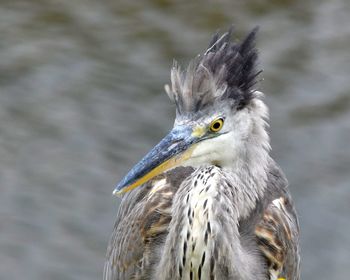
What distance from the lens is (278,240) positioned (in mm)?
6406

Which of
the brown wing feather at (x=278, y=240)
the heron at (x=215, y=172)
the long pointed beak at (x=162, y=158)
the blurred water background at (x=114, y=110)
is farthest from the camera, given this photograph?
the blurred water background at (x=114, y=110)

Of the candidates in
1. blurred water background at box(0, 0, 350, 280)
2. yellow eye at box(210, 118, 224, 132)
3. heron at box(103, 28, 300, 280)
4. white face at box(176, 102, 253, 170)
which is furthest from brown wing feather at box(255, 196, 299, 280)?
blurred water background at box(0, 0, 350, 280)

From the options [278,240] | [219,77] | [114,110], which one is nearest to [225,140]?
[219,77]

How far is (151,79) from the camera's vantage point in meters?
10.2

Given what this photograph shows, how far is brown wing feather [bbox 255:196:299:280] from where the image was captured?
634 cm

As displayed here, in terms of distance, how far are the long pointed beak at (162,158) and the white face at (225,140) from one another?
6 centimetres

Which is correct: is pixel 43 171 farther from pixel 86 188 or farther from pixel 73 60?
pixel 73 60

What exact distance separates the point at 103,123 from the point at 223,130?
12.9 ft

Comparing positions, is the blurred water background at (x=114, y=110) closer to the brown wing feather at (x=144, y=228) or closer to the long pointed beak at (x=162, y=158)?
the brown wing feather at (x=144, y=228)

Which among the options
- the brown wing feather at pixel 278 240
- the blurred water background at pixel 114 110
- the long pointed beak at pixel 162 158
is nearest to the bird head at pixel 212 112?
the long pointed beak at pixel 162 158

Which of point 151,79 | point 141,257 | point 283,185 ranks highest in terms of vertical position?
point 151,79

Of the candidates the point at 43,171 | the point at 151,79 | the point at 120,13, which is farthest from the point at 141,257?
the point at 120,13

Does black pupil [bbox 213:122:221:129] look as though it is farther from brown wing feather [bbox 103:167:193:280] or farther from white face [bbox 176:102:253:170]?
brown wing feather [bbox 103:167:193:280]

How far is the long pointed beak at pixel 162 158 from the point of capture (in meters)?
5.77
